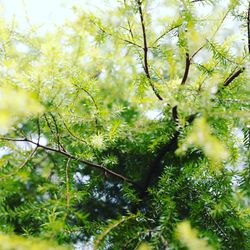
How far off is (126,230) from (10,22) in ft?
1.72

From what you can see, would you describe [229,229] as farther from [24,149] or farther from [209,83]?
[24,149]

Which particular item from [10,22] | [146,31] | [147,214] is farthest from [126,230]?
[10,22]

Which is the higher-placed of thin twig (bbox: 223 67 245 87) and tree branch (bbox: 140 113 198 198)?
thin twig (bbox: 223 67 245 87)

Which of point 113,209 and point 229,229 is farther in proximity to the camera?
point 113,209

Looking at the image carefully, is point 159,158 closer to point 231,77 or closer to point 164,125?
point 164,125

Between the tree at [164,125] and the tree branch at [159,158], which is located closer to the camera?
the tree at [164,125]

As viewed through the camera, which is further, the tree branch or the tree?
the tree branch

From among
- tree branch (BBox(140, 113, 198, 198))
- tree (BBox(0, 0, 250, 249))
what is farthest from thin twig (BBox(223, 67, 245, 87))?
tree branch (BBox(140, 113, 198, 198))

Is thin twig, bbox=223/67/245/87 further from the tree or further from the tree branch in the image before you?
the tree branch

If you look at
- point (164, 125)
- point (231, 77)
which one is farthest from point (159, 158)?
point (231, 77)

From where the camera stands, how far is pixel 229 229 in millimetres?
626

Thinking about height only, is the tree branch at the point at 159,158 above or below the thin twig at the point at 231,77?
below

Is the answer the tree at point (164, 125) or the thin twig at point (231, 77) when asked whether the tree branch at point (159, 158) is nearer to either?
the tree at point (164, 125)

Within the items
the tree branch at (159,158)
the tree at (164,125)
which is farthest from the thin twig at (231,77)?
the tree branch at (159,158)
